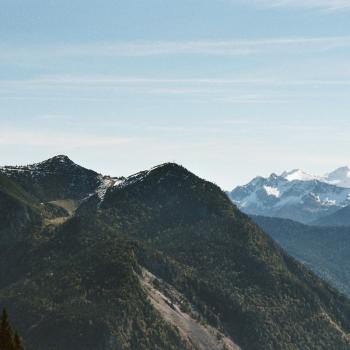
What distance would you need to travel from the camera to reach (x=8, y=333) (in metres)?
181
